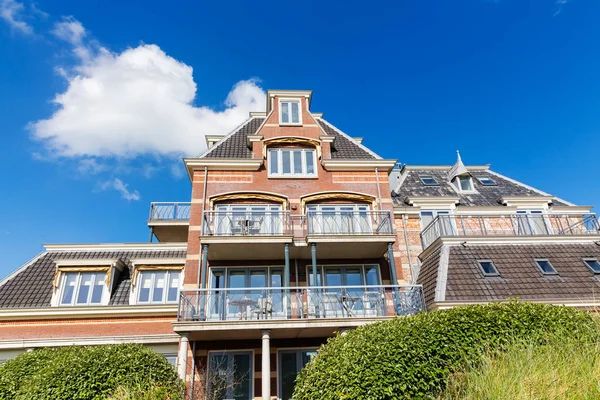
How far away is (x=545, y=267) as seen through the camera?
14.6 metres

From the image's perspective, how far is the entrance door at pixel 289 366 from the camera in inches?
541

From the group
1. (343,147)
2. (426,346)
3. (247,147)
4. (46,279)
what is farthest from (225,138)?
(426,346)

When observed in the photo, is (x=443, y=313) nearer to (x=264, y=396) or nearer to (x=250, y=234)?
(x=264, y=396)

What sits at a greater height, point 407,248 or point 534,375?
point 407,248

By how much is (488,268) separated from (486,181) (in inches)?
408

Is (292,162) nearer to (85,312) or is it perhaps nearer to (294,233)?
(294,233)

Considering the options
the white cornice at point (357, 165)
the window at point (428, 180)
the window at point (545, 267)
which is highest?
the window at point (428, 180)

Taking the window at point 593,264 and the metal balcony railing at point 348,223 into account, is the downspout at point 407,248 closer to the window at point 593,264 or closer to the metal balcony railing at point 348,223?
the metal balcony railing at point 348,223

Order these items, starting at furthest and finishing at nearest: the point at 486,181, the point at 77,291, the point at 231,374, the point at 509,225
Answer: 1. the point at 486,181
2. the point at 509,225
3. the point at 77,291
4. the point at 231,374

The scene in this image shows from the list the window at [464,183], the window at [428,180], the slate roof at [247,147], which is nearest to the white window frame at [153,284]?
the slate roof at [247,147]

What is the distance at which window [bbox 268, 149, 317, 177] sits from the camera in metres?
17.3

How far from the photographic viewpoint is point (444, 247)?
15133mm

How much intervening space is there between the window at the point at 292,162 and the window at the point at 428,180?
335 inches

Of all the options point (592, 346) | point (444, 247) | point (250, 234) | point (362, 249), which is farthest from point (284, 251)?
point (592, 346)
